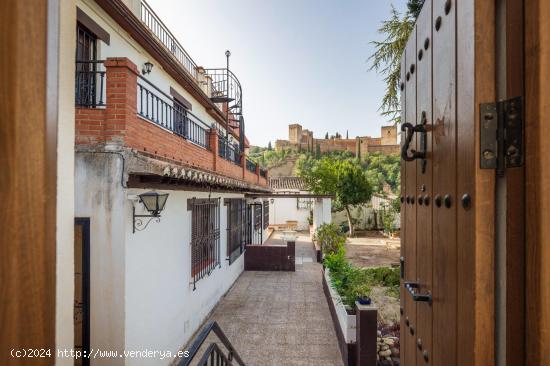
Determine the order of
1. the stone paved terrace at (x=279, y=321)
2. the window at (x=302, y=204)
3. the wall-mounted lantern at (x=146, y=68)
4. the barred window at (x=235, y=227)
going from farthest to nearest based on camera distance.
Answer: the window at (x=302, y=204), the barred window at (x=235, y=227), the wall-mounted lantern at (x=146, y=68), the stone paved terrace at (x=279, y=321)

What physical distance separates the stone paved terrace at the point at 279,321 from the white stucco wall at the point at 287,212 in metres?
15.0

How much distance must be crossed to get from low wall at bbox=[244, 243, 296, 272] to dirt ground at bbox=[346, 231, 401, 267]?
10.4ft

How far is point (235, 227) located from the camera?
407 inches

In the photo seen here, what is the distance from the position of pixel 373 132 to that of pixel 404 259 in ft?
232

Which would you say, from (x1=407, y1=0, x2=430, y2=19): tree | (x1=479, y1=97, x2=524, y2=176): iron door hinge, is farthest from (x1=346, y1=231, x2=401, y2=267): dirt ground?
(x1=479, y1=97, x2=524, y2=176): iron door hinge

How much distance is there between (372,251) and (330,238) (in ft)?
15.7

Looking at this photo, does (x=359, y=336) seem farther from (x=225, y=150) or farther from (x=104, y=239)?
(x=225, y=150)

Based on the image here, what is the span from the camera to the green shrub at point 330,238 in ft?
38.9

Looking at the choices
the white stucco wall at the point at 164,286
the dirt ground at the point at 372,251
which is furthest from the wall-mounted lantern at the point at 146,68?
the dirt ground at the point at 372,251

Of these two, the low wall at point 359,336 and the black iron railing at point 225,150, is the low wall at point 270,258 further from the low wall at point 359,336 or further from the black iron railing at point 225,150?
the low wall at point 359,336

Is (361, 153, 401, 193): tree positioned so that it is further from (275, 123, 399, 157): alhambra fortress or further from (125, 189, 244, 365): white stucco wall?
(125, 189, 244, 365): white stucco wall

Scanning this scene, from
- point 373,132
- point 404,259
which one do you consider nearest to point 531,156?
point 404,259

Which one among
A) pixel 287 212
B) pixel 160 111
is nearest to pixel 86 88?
pixel 160 111

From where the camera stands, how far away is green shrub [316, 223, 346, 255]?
11859 millimetres
